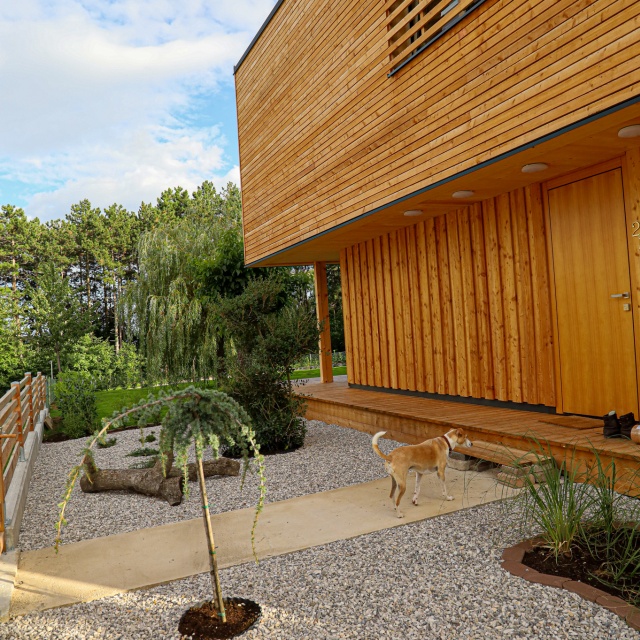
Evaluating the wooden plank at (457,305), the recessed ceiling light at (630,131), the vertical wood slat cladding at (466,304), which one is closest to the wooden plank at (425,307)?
the vertical wood slat cladding at (466,304)

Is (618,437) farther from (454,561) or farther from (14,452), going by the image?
(14,452)

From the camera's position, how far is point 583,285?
5.33 meters

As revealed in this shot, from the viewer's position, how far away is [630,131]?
4.17 metres

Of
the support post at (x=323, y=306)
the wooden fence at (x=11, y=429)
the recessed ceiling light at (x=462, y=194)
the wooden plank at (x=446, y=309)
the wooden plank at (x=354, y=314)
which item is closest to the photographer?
the wooden fence at (x=11, y=429)

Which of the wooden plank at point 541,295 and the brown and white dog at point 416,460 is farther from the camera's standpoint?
the wooden plank at point 541,295

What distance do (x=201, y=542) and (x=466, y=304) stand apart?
461 cm

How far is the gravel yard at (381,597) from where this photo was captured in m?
2.42

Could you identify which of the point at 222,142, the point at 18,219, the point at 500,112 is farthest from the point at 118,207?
the point at 500,112

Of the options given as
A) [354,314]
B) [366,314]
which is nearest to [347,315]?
[354,314]

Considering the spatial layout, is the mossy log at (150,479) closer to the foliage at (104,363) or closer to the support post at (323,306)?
the support post at (323,306)

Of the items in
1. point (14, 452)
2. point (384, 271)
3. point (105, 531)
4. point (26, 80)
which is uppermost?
point (26, 80)

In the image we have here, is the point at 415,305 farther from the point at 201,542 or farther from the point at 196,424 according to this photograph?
the point at 196,424

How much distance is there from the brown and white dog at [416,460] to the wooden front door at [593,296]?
1.81 metres

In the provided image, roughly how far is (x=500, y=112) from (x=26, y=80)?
38.9 m
